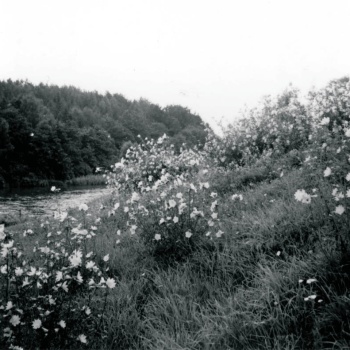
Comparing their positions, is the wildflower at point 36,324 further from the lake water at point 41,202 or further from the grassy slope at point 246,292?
the lake water at point 41,202

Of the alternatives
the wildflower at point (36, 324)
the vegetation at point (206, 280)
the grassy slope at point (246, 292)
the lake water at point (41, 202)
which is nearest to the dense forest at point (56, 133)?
the lake water at point (41, 202)

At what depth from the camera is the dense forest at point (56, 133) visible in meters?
42.8

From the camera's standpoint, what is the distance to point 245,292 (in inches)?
109

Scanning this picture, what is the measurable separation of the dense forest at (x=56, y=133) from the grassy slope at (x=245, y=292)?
48.7 ft

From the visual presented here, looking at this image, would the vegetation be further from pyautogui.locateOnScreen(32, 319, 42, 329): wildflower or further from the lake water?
the lake water

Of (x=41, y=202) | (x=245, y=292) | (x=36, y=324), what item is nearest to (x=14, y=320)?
(x=36, y=324)

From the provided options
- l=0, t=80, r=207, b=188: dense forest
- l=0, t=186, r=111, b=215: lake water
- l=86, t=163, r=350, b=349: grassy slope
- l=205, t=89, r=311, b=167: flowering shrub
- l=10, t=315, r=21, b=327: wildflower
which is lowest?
l=0, t=186, r=111, b=215: lake water

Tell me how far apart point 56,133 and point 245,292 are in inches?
2036

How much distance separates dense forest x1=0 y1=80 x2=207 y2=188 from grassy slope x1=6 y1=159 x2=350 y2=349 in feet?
48.7

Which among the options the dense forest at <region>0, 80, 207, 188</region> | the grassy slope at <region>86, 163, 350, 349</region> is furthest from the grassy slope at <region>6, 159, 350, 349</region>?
the dense forest at <region>0, 80, 207, 188</region>

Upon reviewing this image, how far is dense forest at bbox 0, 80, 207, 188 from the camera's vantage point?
42.8m

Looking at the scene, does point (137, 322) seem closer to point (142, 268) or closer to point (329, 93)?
point (142, 268)

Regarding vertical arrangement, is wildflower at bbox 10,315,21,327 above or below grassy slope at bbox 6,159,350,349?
above

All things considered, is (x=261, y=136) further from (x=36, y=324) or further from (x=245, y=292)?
(x=36, y=324)
